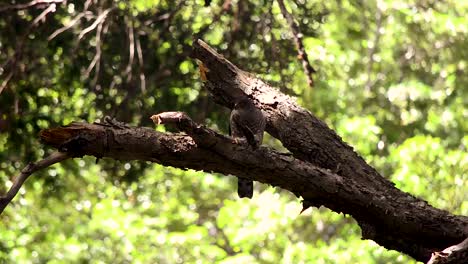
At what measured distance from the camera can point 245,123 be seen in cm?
350

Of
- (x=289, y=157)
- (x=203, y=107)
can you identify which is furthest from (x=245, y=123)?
(x=203, y=107)

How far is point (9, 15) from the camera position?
6.26 meters

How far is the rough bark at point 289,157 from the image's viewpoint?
2.97 m

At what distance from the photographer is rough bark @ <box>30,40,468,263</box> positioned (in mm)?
2975

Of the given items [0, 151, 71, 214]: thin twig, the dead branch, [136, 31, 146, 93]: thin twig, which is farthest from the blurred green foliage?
[0, 151, 71, 214]: thin twig

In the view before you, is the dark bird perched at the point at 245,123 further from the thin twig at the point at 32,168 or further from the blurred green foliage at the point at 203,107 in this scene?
the blurred green foliage at the point at 203,107

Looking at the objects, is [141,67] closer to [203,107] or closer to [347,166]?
[203,107]

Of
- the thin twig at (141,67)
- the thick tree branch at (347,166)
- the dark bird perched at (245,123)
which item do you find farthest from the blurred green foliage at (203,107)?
the dark bird perched at (245,123)

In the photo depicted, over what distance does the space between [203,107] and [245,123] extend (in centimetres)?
297

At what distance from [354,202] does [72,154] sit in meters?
1.28

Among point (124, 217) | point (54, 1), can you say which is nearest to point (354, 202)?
point (54, 1)

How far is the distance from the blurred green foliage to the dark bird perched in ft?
6.77

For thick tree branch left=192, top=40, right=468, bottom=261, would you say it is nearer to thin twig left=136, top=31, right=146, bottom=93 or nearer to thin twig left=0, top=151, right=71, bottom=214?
thin twig left=0, top=151, right=71, bottom=214

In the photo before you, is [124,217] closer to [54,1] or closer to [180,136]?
[54,1]
